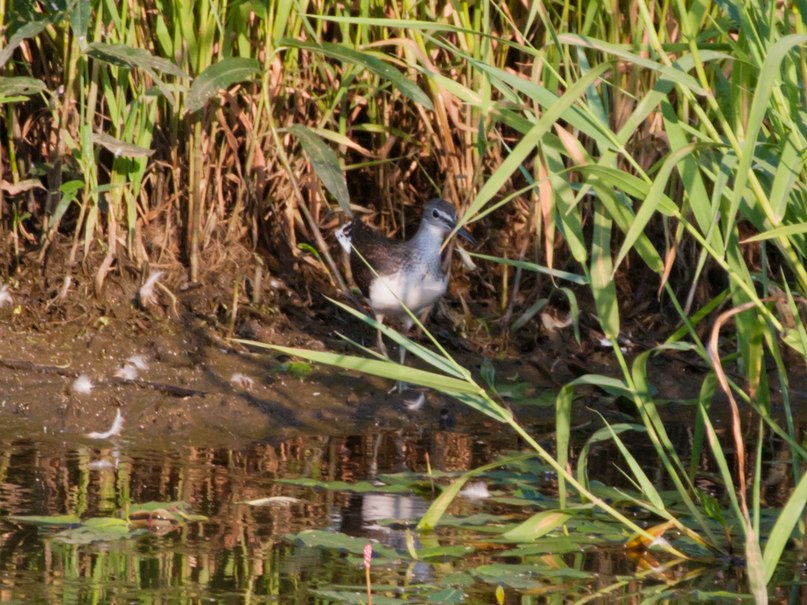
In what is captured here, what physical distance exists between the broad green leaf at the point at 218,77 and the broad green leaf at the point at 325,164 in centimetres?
32

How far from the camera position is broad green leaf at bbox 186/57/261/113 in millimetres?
5445

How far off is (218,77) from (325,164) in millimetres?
572

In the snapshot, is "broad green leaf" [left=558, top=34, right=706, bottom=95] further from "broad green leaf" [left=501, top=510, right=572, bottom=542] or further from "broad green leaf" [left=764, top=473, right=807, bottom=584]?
"broad green leaf" [left=501, top=510, right=572, bottom=542]

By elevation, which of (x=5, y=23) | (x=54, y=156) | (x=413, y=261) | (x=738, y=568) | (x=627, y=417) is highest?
(x=5, y=23)

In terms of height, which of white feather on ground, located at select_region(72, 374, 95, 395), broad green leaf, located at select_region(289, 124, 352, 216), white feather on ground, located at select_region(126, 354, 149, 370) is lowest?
white feather on ground, located at select_region(72, 374, 95, 395)

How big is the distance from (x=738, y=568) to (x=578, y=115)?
49.2 inches

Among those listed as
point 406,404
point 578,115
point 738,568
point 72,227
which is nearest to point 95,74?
point 72,227

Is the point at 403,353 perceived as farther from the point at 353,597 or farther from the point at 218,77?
the point at 353,597

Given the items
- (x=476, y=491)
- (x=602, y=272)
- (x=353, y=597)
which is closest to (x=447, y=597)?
(x=353, y=597)

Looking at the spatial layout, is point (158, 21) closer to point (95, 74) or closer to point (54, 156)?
point (95, 74)

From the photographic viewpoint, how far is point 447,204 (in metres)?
6.33

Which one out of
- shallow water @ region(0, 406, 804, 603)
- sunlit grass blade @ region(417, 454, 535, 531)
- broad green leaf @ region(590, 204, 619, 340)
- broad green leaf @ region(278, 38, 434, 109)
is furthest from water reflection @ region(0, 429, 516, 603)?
broad green leaf @ region(278, 38, 434, 109)

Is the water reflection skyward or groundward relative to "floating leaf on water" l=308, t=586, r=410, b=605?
skyward

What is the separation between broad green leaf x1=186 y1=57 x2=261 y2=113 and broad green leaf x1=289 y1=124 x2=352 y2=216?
0.32 m
